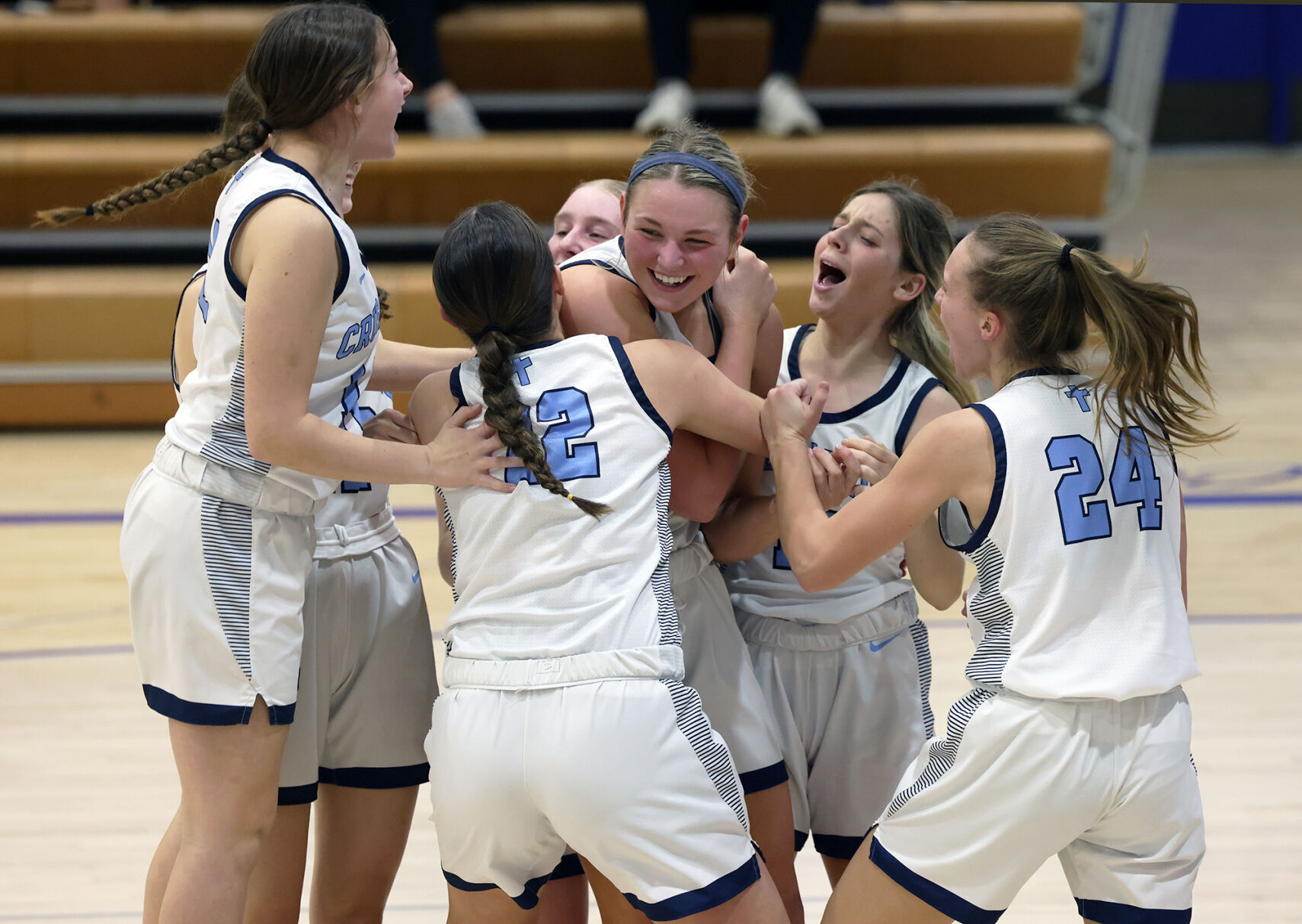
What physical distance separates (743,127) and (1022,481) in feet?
17.3

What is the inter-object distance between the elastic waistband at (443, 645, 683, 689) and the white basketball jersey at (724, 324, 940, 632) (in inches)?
17.4

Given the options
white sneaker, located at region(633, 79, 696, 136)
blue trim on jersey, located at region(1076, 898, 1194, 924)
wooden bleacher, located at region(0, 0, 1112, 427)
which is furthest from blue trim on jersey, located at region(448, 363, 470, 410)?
white sneaker, located at region(633, 79, 696, 136)

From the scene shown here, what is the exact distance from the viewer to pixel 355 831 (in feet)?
6.91

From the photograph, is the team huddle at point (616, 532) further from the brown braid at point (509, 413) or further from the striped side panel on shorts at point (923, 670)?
the striped side panel on shorts at point (923, 670)

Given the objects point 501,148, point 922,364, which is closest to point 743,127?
point 501,148

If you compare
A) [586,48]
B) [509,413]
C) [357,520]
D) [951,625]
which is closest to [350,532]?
[357,520]

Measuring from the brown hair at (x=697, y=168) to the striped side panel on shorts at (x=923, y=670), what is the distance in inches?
28.6

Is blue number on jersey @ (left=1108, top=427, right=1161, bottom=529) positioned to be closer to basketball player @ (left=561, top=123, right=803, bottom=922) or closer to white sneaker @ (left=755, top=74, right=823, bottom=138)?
basketball player @ (left=561, top=123, right=803, bottom=922)

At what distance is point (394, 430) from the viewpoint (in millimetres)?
1929

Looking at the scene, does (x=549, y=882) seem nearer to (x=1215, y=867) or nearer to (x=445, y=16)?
(x=1215, y=867)

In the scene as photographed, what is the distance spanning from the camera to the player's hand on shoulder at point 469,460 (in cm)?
176

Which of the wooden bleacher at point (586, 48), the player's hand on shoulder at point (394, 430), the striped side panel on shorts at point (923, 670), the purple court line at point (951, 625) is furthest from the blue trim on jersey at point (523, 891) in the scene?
the wooden bleacher at point (586, 48)

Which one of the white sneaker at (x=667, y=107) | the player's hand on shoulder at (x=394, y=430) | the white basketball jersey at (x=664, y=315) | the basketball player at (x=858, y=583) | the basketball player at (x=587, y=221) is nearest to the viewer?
the player's hand on shoulder at (x=394, y=430)

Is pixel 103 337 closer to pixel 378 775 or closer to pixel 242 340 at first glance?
pixel 378 775
